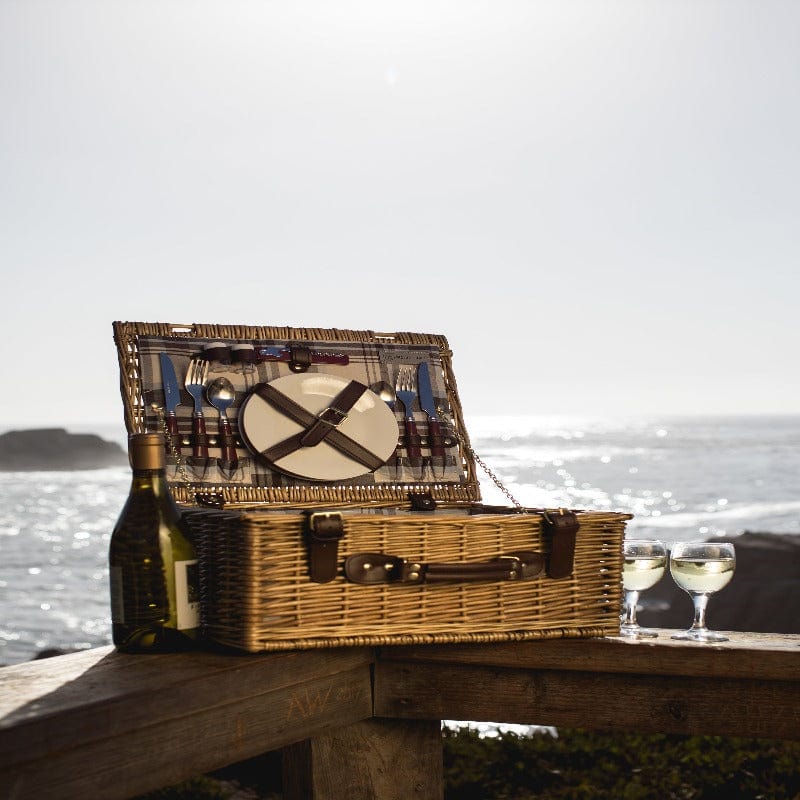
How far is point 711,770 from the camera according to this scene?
124 inches

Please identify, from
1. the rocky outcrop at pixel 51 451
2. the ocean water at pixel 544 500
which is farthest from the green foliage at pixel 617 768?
the rocky outcrop at pixel 51 451

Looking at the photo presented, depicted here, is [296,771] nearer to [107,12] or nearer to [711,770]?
[711,770]

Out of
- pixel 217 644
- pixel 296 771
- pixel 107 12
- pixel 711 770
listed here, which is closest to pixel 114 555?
pixel 217 644

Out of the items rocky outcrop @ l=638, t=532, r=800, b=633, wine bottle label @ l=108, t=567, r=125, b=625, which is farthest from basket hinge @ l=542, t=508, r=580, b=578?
A: rocky outcrop @ l=638, t=532, r=800, b=633

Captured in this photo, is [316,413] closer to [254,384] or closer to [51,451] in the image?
[254,384]

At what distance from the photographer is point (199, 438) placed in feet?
6.55

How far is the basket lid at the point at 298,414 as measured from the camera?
78.0 inches

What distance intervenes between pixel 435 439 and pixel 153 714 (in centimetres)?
115

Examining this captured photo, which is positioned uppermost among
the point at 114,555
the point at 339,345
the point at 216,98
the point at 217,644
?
the point at 216,98

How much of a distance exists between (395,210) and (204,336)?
15.4 meters

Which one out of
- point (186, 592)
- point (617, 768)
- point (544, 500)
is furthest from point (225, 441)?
point (544, 500)

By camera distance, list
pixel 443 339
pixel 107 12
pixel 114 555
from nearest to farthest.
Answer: pixel 114 555 → pixel 443 339 → pixel 107 12

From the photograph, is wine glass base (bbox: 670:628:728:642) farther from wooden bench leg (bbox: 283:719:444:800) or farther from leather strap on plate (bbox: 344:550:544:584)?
wooden bench leg (bbox: 283:719:444:800)

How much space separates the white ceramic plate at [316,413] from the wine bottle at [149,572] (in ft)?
1.92
